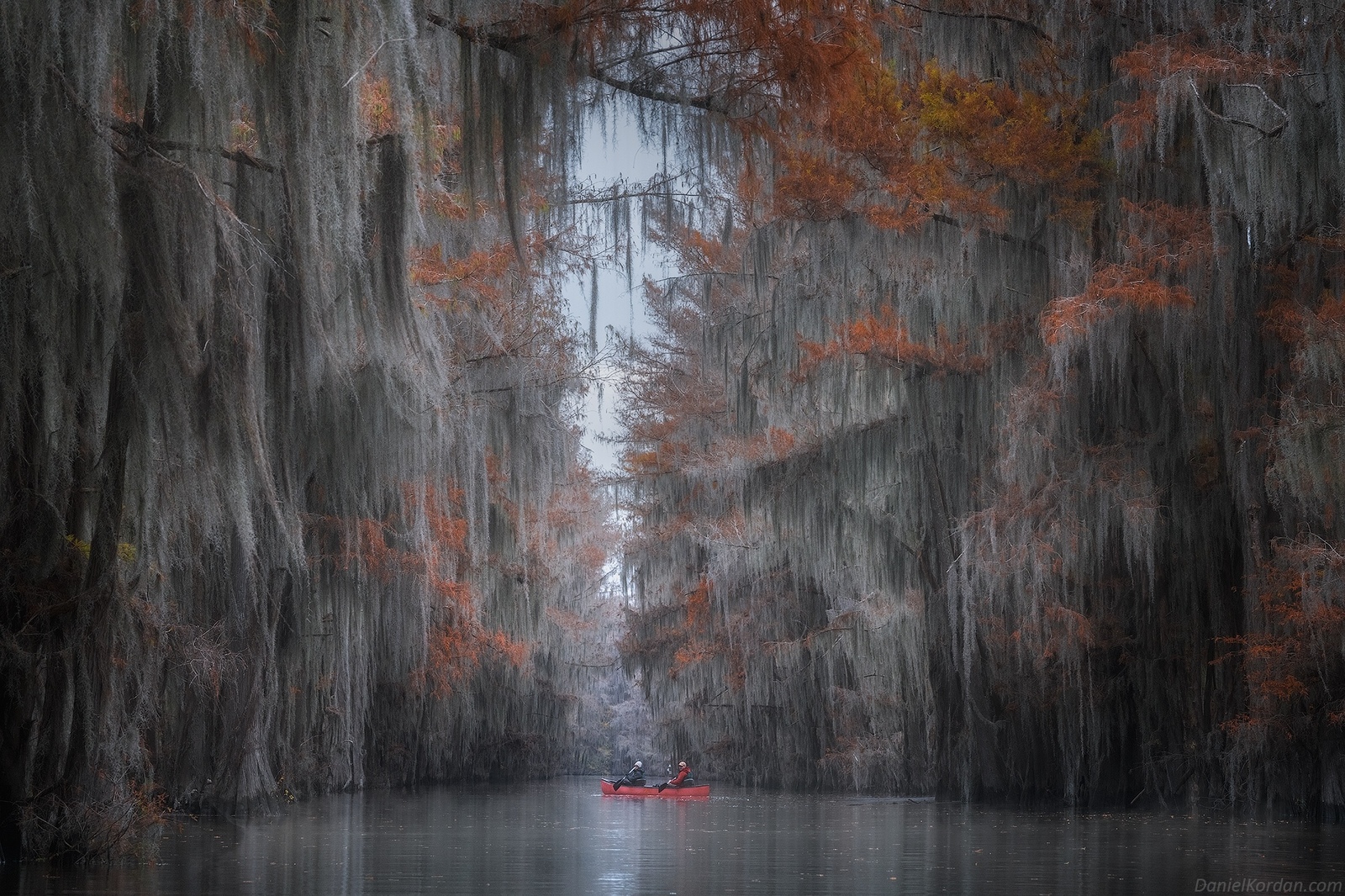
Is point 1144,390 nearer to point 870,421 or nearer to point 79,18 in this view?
point 870,421

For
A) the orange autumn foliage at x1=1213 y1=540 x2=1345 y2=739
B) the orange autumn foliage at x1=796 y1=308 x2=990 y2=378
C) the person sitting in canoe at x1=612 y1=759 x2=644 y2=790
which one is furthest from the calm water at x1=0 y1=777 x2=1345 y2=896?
the person sitting in canoe at x1=612 y1=759 x2=644 y2=790

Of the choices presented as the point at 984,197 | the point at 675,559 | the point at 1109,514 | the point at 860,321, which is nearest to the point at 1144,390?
the point at 1109,514

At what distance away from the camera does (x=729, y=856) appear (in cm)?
963

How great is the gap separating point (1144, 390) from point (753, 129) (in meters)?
7.25

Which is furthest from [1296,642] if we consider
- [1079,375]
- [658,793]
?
[658,793]

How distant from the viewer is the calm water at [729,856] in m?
7.06

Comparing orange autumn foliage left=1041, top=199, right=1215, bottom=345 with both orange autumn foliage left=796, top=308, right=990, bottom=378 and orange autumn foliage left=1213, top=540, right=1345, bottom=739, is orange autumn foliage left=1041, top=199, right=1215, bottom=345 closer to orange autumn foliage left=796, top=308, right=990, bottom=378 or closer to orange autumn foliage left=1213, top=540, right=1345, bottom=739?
orange autumn foliage left=1213, top=540, right=1345, bottom=739

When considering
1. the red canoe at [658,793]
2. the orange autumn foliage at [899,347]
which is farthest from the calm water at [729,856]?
the red canoe at [658,793]

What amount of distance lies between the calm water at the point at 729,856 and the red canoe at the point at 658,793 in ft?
21.6

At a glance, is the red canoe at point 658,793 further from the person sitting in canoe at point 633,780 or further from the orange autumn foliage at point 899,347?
the orange autumn foliage at point 899,347

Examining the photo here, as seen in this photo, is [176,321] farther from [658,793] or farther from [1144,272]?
[658,793]

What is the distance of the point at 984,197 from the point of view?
12961 mm

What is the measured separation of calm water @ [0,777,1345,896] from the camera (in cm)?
706

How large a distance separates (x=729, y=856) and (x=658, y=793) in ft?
43.1
